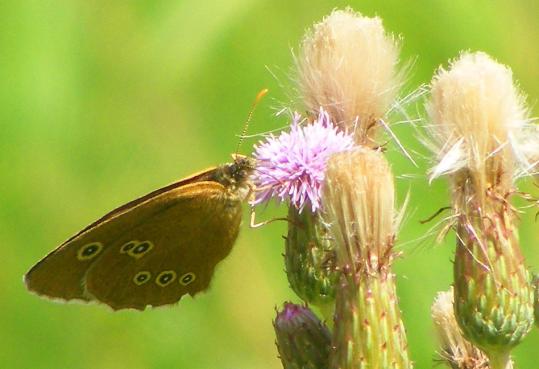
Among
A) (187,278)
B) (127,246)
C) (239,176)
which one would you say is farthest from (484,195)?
(127,246)

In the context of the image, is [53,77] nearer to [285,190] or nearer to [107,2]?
[107,2]

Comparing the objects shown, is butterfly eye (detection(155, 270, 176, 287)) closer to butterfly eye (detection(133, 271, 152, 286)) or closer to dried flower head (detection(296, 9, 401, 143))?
butterfly eye (detection(133, 271, 152, 286))

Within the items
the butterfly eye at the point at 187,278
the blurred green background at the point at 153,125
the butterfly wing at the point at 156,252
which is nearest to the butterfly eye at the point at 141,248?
the butterfly wing at the point at 156,252

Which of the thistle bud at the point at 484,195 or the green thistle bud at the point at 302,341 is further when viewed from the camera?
the green thistle bud at the point at 302,341

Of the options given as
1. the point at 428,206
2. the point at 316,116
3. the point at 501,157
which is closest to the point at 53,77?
the point at 428,206

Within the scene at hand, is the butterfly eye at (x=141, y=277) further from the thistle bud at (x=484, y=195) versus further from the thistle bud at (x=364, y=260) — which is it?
the thistle bud at (x=484, y=195)

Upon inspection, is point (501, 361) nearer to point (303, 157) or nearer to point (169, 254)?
point (303, 157)
